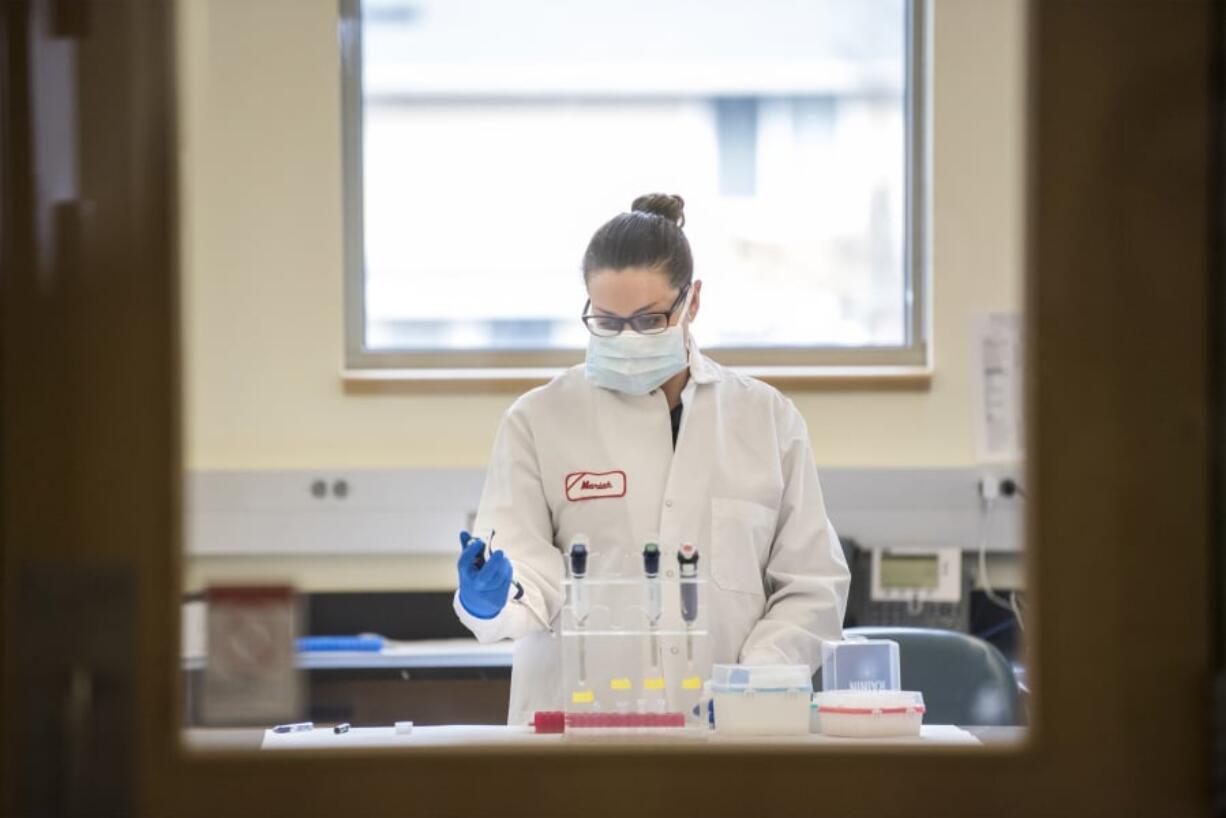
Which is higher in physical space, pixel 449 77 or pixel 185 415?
pixel 449 77

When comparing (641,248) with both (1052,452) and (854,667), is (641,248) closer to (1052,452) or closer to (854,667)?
(854,667)

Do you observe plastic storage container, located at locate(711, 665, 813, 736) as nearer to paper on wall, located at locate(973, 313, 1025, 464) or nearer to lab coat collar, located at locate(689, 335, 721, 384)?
lab coat collar, located at locate(689, 335, 721, 384)

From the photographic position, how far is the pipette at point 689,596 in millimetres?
1887

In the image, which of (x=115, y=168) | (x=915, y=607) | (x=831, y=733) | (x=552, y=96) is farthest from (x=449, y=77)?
(x=115, y=168)

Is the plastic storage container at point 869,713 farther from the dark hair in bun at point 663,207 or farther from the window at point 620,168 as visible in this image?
the window at point 620,168

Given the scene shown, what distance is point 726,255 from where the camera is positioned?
3645 millimetres

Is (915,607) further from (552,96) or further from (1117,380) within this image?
(1117,380)

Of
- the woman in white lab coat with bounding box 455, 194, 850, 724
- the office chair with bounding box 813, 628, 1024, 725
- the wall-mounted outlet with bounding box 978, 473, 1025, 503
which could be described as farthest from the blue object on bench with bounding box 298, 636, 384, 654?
the wall-mounted outlet with bounding box 978, 473, 1025, 503

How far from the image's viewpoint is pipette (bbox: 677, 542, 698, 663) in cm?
189

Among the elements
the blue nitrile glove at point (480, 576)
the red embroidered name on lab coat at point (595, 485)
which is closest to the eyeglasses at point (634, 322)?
the red embroidered name on lab coat at point (595, 485)

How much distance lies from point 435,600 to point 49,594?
2771 mm

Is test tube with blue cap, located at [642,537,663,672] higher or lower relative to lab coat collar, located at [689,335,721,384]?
lower

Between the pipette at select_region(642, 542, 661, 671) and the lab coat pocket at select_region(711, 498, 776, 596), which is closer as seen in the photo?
the pipette at select_region(642, 542, 661, 671)

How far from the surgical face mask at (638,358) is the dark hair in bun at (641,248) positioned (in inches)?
2.5
